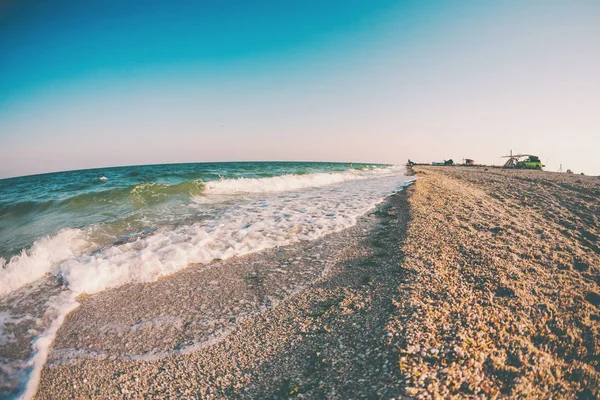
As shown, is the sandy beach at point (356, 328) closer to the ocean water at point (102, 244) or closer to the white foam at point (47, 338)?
the white foam at point (47, 338)

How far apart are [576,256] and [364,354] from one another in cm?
477

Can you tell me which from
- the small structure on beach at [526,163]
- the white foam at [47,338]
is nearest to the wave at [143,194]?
the white foam at [47,338]

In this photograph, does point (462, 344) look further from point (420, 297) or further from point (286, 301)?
point (286, 301)

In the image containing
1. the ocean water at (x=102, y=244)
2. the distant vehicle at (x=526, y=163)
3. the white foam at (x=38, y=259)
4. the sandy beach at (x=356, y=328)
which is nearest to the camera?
the sandy beach at (x=356, y=328)

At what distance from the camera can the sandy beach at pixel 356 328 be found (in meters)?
2.32

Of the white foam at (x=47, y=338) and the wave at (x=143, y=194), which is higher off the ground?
the wave at (x=143, y=194)

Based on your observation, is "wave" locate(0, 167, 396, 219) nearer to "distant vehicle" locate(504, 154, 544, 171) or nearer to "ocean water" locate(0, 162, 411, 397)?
"ocean water" locate(0, 162, 411, 397)

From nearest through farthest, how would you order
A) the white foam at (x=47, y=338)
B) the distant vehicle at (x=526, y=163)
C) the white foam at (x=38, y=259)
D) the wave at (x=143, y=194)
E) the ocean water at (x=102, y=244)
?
the white foam at (x=47, y=338) → the ocean water at (x=102, y=244) → the white foam at (x=38, y=259) → the wave at (x=143, y=194) → the distant vehicle at (x=526, y=163)

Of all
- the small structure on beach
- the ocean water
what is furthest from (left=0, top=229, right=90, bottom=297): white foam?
the small structure on beach

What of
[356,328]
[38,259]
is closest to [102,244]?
[38,259]

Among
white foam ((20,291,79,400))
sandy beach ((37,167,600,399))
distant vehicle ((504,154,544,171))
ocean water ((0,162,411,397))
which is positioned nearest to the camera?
sandy beach ((37,167,600,399))

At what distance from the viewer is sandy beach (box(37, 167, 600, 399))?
7.60 feet

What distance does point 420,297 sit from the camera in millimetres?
3293

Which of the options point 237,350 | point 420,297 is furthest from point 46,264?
point 420,297
